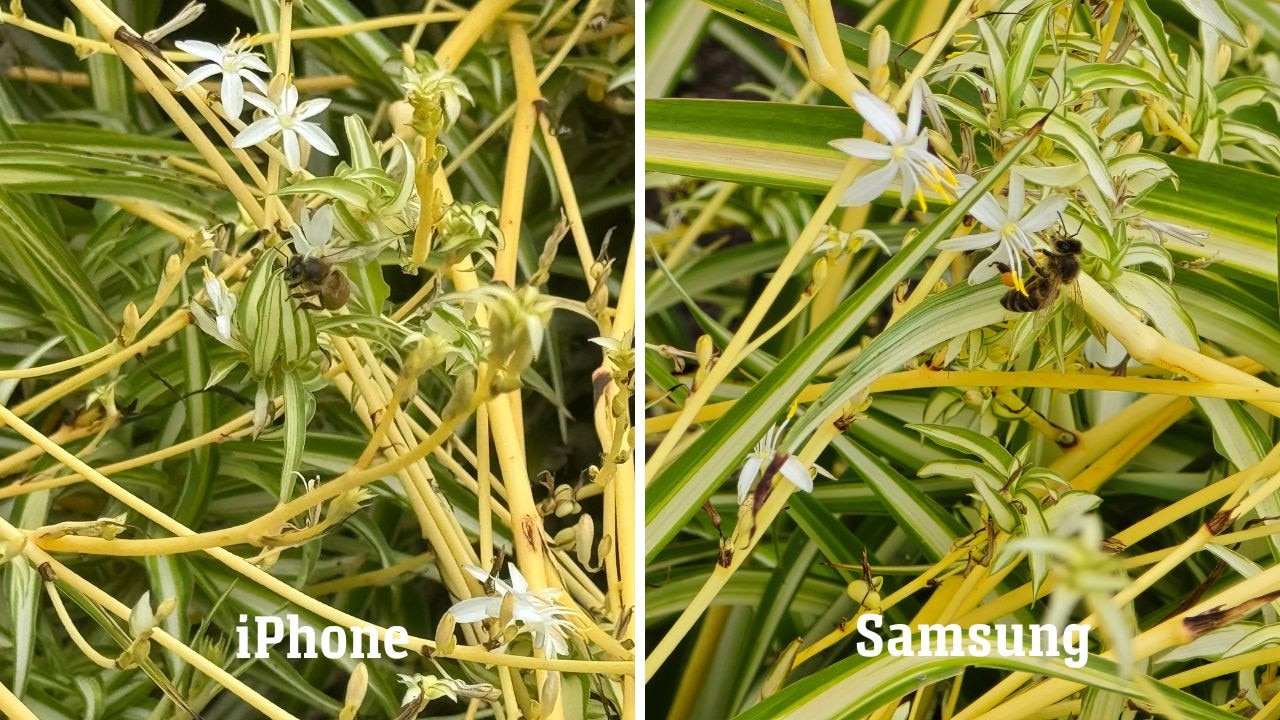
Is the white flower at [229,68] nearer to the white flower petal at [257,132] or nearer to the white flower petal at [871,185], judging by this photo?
the white flower petal at [257,132]

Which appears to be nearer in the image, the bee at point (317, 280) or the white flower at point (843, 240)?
the bee at point (317, 280)

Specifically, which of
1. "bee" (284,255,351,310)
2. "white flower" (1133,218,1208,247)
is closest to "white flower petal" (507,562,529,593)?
"bee" (284,255,351,310)

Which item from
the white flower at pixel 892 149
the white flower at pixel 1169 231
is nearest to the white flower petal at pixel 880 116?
the white flower at pixel 892 149

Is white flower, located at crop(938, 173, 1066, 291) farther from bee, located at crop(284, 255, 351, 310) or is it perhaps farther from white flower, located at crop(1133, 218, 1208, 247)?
bee, located at crop(284, 255, 351, 310)

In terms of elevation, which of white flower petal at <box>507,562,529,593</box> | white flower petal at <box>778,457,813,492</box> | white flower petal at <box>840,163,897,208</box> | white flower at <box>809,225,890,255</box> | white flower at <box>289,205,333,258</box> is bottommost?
white flower petal at <box>507,562,529,593</box>

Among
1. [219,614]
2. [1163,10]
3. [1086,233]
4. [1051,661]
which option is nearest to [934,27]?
[1163,10]

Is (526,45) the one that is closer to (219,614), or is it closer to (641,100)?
(641,100)

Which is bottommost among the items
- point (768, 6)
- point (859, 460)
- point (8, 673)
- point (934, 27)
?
point (8, 673)
